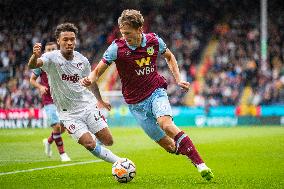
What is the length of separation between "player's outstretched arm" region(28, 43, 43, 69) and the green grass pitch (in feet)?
5.72

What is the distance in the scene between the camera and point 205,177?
9805 mm

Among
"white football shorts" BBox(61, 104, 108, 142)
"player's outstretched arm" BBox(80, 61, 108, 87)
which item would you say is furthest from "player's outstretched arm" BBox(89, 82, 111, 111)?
"player's outstretched arm" BBox(80, 61, 108, 87)

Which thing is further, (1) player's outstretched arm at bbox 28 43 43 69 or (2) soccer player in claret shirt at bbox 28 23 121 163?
(2) soccer player in claret shirt at bbox 28 23 121 163

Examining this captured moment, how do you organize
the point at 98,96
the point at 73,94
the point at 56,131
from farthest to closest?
1. the point at 56,131
2. the point at 73,94
3. the point at 98,96

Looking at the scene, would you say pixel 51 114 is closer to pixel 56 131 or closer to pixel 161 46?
pixel 56 131

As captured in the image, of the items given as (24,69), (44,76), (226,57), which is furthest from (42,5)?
(44,76)

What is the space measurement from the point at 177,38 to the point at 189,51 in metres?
1.30

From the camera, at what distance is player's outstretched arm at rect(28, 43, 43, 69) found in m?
10.0

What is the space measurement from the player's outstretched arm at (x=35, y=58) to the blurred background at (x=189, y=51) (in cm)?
2173

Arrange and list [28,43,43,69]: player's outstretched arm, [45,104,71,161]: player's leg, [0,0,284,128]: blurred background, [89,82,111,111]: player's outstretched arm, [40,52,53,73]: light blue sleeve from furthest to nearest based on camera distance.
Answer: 1. [0,0,284,128]: blurred background
2. [45,104,71,161]: player's leg
3. [40,52,53,73]: light blue sleeve
4. [89,82,111,111]: player's outstretched arm
5. [28,43,43,69]: player's outstretched arm

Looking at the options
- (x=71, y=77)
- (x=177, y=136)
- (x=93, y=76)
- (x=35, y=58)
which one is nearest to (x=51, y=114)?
(x=71, y=77)

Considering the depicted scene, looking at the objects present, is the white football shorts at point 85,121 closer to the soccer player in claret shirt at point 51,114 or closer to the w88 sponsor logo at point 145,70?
the w88 sponsor logo at point 145,70

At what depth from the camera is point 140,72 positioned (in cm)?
1048

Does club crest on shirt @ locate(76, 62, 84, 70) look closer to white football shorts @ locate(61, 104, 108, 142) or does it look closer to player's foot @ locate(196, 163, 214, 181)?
Result: white football shorts @ locate(61, 104, 108, 142)
